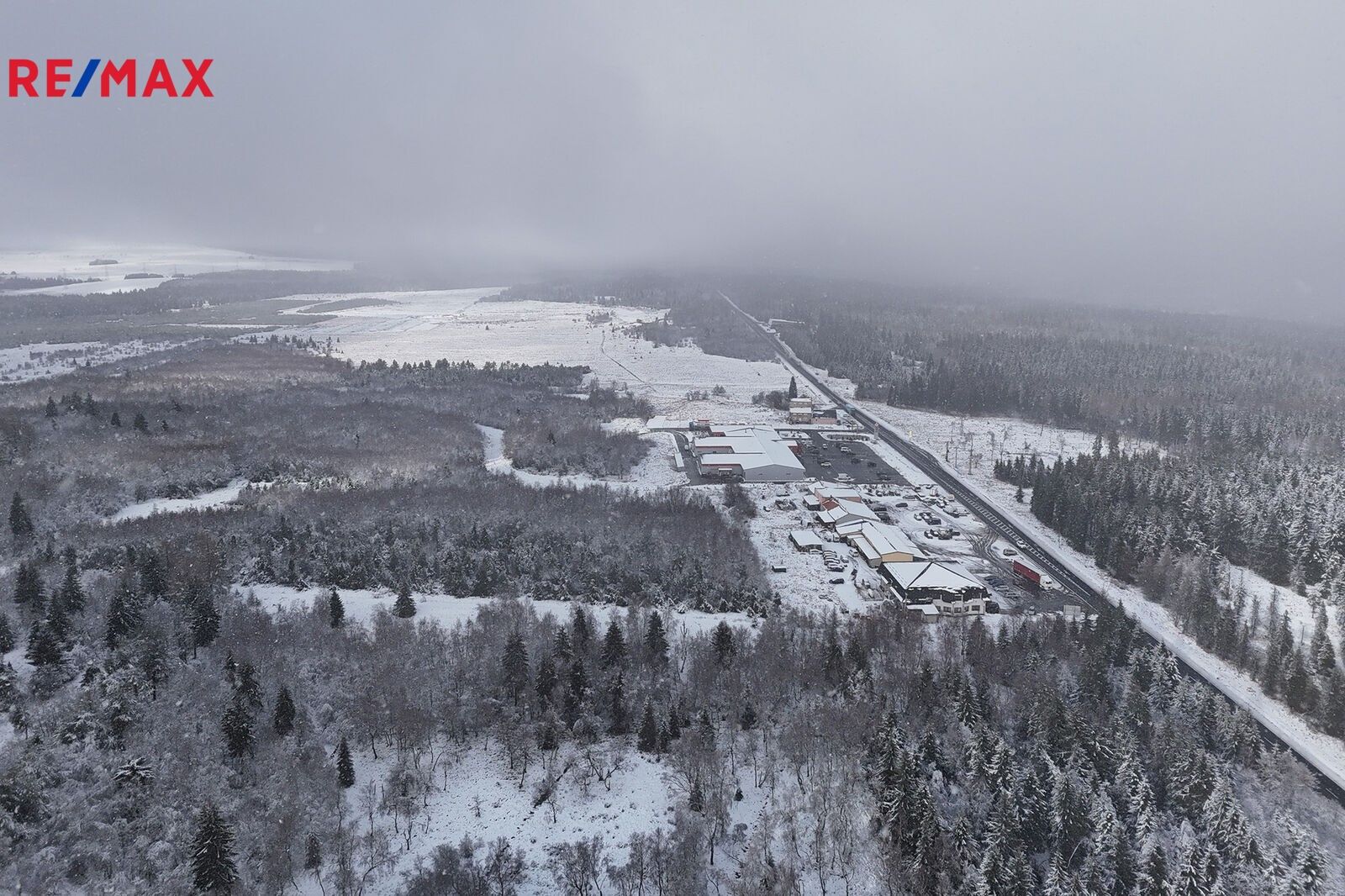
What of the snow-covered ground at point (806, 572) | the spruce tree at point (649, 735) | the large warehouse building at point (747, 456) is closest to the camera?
the spruce tree at point (649, 735)

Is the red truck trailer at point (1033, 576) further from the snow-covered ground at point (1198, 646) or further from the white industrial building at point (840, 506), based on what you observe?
the white industrial building at point (840, 506)

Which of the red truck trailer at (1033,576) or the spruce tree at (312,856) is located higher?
the red truck trailer at (1033,576)

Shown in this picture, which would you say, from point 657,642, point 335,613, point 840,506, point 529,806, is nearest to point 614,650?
point 657,642

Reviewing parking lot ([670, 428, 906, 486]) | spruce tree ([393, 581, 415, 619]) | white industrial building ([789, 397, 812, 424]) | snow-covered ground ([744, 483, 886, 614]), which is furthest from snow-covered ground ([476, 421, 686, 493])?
spruce tree ([393, 581, 415, 619])

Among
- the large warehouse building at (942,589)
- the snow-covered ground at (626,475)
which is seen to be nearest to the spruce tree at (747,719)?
the large warehouse building at (942,589)

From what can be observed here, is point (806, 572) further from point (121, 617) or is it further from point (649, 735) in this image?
point (121, 617)

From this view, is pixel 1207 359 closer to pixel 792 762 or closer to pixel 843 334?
pixel 843 334

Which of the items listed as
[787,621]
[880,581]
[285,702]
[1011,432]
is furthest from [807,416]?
[285,702]
